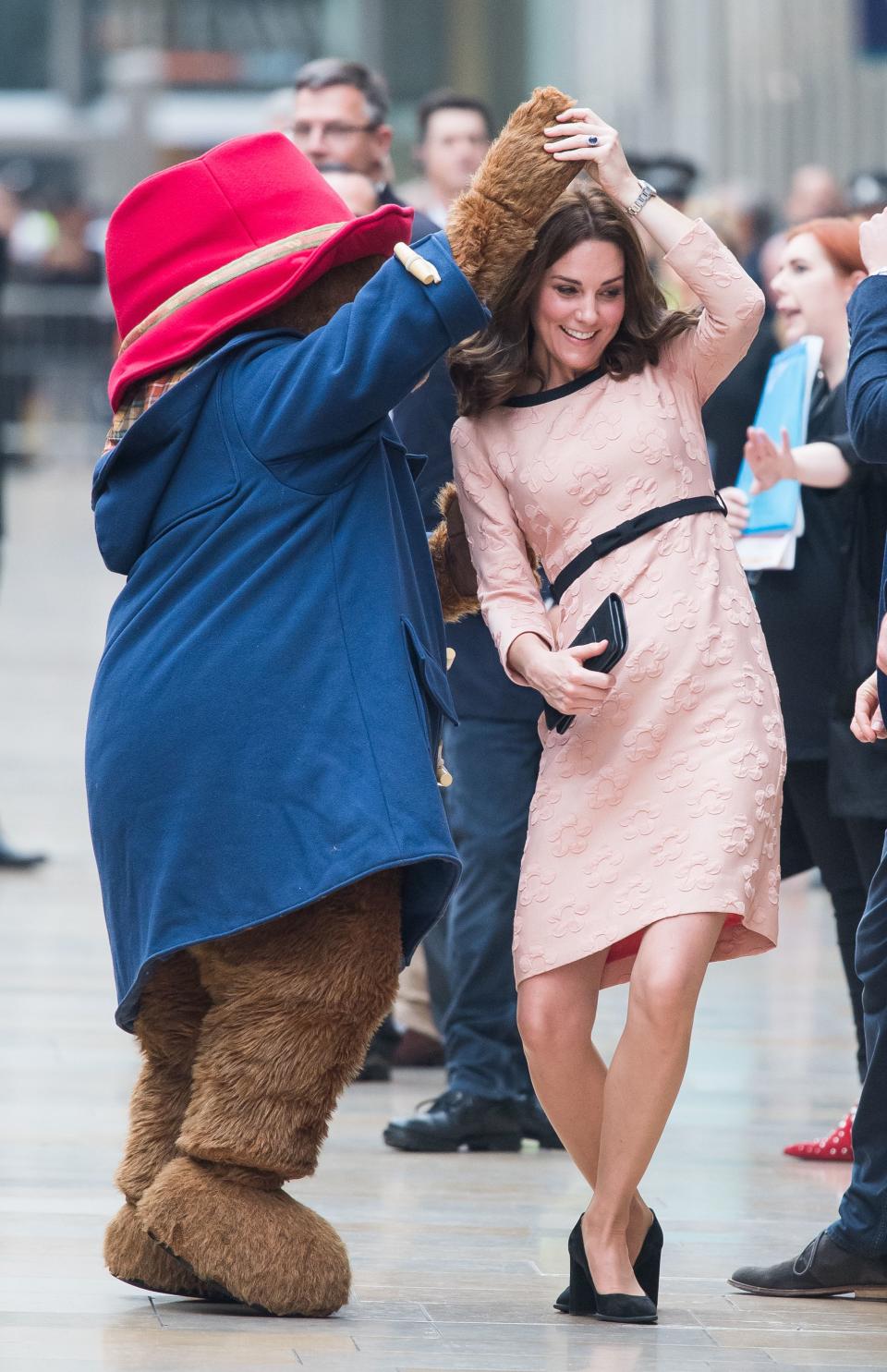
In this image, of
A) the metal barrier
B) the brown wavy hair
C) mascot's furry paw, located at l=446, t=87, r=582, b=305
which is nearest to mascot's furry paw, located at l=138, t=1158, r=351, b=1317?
the brown wavy hair

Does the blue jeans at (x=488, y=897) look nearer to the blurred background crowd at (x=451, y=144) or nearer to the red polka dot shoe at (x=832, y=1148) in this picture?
the blurred background crowd at (x=451, y=144)

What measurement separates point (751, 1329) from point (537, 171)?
69.4 inches

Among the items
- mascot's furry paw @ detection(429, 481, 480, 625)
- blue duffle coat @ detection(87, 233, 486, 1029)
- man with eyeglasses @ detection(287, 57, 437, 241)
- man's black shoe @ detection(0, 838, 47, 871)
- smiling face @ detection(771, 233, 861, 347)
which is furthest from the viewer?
man's black shoe @ detection(0, 838, 47, 871)

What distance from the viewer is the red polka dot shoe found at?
4770 millimetres

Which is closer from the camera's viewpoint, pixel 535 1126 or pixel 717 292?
pixel 717 292

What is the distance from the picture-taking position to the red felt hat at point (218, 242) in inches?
136

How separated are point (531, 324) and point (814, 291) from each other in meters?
1.36

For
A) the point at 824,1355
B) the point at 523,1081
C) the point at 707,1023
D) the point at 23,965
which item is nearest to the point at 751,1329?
the point at 824,1355

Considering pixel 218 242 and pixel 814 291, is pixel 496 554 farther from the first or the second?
pixel 814 291

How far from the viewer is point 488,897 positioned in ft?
16.0

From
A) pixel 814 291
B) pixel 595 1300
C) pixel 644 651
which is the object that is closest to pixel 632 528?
pixel 644 651

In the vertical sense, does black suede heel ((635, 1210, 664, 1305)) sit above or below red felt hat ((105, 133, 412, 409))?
below

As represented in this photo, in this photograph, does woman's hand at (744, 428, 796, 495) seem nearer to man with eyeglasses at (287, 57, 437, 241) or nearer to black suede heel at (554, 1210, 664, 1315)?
black suede heel at (554, 1210, 664, 1315)

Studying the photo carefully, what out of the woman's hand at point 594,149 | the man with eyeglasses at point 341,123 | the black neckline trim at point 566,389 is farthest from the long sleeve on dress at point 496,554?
the man with eyeglasses at point 341,123
